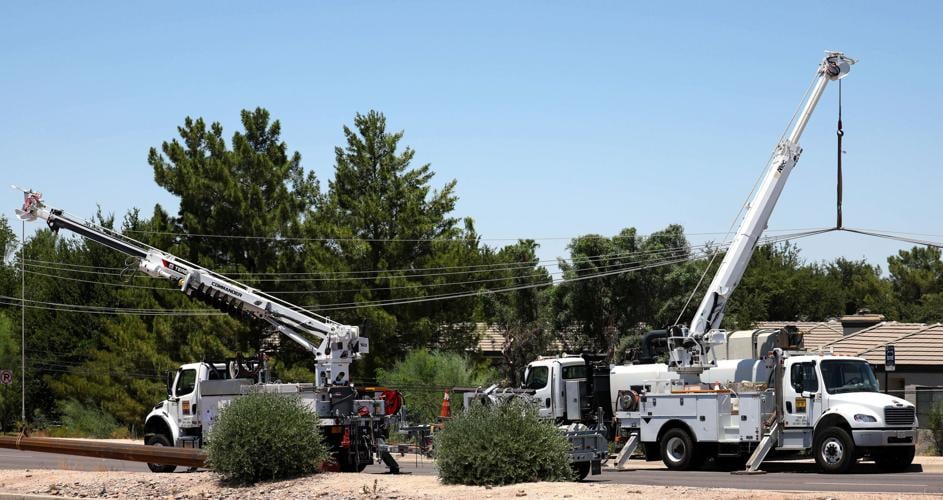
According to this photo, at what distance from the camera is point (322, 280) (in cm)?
5203

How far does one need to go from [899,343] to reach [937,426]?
324 inches

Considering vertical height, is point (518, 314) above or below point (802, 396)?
above

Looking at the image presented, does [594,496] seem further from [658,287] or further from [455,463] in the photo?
[658,287]

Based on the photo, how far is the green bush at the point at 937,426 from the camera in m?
33.8

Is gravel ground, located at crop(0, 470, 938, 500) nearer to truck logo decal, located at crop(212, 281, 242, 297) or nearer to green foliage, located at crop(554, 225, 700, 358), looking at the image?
truck logo decal, located at crop(212, 281, 242, 297)

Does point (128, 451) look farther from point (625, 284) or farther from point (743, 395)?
point (625, 284)

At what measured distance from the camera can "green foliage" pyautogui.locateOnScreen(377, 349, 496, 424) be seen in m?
43.7

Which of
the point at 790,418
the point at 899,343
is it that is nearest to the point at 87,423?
the point at 899,343

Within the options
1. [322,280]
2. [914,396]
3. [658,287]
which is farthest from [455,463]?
[658,287]

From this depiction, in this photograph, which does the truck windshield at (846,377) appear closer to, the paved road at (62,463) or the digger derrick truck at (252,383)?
the digger derrick truck at (252,383)

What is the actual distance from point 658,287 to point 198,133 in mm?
20675

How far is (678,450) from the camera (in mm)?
27375

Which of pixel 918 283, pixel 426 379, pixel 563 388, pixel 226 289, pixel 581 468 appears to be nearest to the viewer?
pixel 581 468

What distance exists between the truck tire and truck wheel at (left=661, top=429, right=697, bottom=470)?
370 cm
